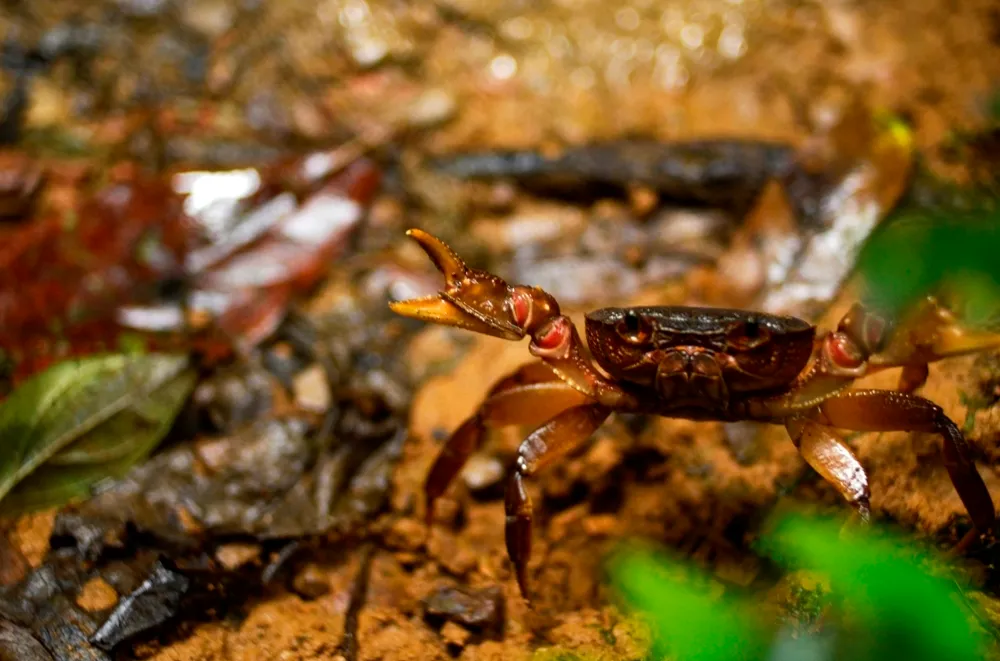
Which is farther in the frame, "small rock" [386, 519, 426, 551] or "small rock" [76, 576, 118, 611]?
"small rock" [386, 519, 426, 551]

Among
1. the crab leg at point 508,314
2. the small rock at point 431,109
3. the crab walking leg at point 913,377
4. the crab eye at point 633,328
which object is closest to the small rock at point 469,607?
the crab leg at point 508,314

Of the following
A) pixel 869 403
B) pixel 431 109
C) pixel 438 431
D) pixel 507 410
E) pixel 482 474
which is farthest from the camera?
pixel 431 109

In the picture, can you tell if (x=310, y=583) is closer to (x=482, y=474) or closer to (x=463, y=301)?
(x=482, y=474)

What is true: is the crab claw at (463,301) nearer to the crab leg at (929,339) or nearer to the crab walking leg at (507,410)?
the crab walking leg at (507,410)

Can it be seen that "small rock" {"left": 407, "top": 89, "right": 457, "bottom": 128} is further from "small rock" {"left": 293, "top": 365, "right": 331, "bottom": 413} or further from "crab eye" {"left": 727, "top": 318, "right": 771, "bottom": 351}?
"crab eye" {"left": 727, "top": 318, "right": 771, "bottom": 351}

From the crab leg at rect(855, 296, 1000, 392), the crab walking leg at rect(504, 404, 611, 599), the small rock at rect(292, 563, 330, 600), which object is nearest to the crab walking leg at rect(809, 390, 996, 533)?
the crab leg at rect(855, 296, 1000, 392)

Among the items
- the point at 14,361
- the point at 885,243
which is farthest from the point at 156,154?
the point at 885,243

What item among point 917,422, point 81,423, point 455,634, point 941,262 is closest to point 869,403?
point 917,422
